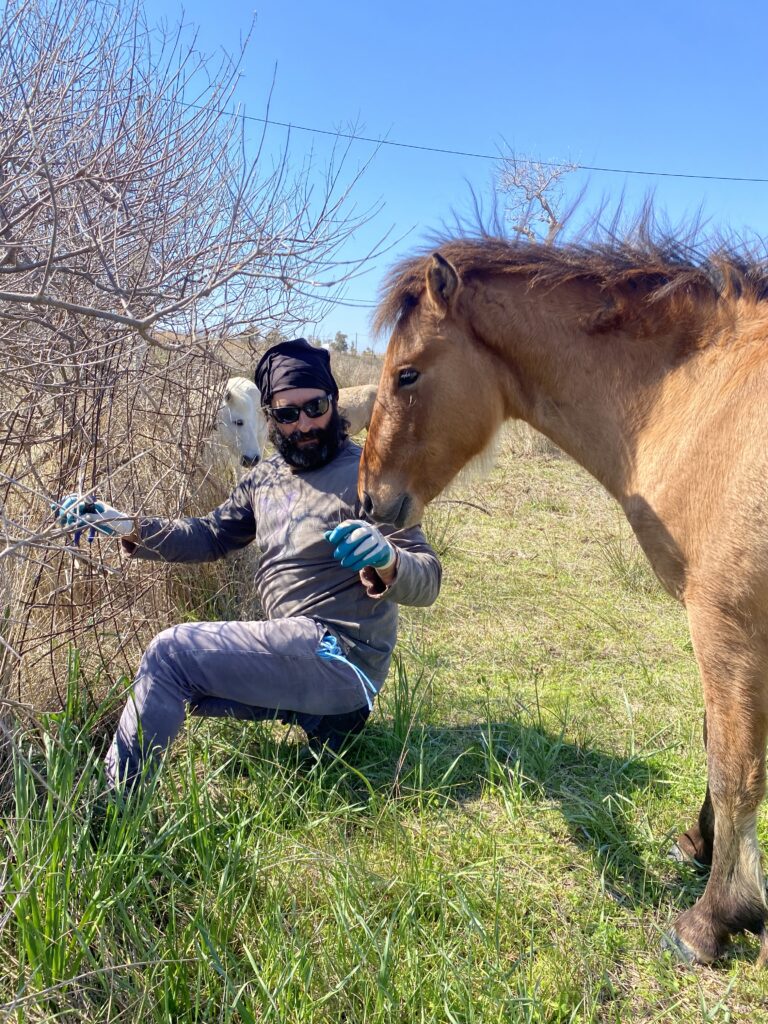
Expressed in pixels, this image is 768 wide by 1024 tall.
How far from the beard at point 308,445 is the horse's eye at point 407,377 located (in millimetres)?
445

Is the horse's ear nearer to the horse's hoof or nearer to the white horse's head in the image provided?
the horse's hoof

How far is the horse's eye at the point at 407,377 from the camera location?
2.47 metres

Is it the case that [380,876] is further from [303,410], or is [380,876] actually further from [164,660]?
[303,410]

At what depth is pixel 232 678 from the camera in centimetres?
246

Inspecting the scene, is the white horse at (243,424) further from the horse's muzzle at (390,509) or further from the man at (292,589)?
the horse's muzzle at (390,509)

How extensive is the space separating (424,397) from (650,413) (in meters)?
0.80

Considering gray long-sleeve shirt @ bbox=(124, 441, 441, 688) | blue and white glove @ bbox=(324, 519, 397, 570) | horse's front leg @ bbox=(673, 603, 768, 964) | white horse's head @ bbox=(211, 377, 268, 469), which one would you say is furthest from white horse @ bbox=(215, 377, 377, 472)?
horse's front leg @ bbox=(673, 603, 768, 964)

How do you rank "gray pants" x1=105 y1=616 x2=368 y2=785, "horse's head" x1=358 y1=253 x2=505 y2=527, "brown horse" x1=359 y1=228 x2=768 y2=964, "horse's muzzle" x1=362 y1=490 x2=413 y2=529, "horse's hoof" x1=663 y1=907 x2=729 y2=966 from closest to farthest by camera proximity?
"brown horse" x1=359 y1=228 x2=768 y2=964 → "horse's hoof" x1=663 y1=907 x2=729 y2=966 → "gray pants" x1=105 y1=616 x2=368 y2=785 → "horse's head" x1=358 y1=253 x2=505 y2=527 → "horse's muzzle" x1=362 y1=490 x2=413 y2=529

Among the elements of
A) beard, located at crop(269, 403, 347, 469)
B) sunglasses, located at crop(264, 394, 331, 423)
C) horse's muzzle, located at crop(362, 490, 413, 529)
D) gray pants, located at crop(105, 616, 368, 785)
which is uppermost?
sunglasses, located at crop(264, 394, 331, 423)

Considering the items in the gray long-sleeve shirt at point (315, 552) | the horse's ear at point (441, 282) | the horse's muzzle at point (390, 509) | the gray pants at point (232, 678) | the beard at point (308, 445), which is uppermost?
the horse's ear at point (441, 282)

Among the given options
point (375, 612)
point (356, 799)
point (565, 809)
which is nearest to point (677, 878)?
point (565, 809)

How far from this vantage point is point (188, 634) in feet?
8.12

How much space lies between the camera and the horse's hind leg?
242cm

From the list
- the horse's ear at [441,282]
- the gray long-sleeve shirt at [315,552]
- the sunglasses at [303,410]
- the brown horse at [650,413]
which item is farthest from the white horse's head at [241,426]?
the horse's ear at [441,282]
